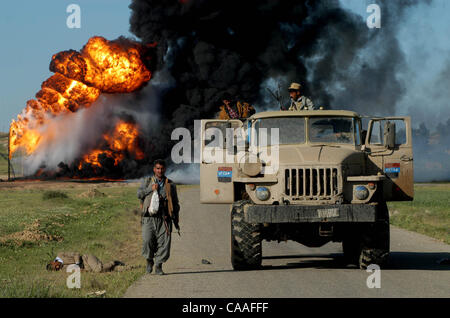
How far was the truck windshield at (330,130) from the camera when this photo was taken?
48.8 feet

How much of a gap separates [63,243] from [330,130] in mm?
11101

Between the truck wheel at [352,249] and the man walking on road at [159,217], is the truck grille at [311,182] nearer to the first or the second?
the truck wheel at [352,249]

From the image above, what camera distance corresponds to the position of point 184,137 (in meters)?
75.8

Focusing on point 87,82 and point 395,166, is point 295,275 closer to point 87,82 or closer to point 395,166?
point 395,166

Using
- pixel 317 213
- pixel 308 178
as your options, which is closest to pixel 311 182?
pixel 308 178

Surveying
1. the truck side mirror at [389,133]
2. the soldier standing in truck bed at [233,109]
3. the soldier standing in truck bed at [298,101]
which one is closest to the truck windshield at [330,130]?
the truck side mirror at [389,133]

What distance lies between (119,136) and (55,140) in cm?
728

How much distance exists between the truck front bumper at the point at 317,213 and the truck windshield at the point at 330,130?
2.15 m

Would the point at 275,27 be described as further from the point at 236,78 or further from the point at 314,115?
the point at 314,115

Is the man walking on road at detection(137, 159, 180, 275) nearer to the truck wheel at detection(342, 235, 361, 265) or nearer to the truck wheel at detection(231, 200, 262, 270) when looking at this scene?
the truck wheel at detection(231, 200, 262, 270)

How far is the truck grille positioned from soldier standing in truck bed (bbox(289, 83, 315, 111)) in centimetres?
298

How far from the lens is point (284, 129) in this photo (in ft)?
49.1

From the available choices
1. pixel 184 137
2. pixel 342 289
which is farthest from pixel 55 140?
pixel 342 289

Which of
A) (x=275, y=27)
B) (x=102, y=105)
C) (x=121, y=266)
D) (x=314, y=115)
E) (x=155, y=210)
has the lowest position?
(x=121, y=266)
